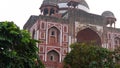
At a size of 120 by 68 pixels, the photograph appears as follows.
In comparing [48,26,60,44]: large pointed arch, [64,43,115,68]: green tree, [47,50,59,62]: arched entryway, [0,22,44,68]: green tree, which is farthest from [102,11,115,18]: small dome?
[0,22,44,68]: green tree

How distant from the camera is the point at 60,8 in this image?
106ft

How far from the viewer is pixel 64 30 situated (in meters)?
27.3

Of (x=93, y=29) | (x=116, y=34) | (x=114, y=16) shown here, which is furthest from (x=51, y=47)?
(x=114, y=16)

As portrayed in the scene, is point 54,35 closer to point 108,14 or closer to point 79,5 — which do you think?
point 79,5

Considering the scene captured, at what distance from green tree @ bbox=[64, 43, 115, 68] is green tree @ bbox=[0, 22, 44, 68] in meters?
6.35

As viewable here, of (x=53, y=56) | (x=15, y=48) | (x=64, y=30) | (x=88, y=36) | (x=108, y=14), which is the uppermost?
(x=108, y=14)

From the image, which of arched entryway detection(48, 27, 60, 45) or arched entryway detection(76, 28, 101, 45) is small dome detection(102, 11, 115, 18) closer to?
arched entryway detection(76, 28, 101, 45)

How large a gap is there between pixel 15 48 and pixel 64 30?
593 inches

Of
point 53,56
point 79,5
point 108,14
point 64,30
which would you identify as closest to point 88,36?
point 64,30

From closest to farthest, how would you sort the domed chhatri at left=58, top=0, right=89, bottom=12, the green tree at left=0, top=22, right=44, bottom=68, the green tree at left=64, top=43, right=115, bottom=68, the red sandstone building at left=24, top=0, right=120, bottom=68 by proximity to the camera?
the green tree at left=0, top=22, right=44, bottom=68, the green tree at left=64, top=43, right=115, bottom=68, the red sandstone building at left=24, top=0, right=120, bottom=68, the domed chhatri at left=58, top=0, right=89, bottom=12

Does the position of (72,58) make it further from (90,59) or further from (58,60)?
(58,60)

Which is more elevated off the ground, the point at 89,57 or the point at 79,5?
the point at 79,5

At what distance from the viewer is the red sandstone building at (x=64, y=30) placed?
86.4ft

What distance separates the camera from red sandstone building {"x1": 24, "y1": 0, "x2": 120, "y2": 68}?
2633cm
